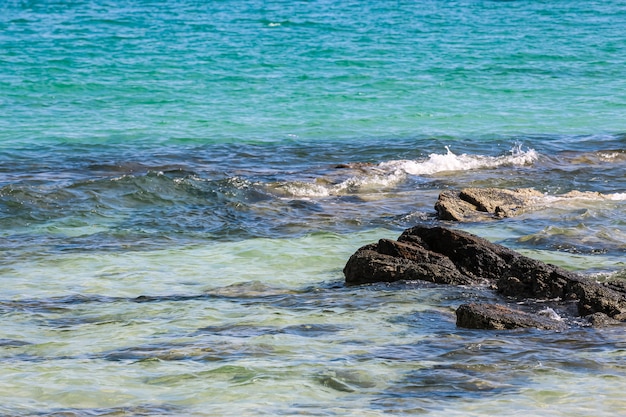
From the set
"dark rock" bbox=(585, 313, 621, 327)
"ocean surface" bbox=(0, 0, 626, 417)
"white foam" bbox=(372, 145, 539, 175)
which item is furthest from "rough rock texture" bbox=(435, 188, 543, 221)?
"dark rock" bbox=(585, 313, 621, 327)

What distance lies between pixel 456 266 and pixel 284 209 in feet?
13.8

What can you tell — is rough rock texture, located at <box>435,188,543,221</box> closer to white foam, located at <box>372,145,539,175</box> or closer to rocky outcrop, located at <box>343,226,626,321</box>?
rocky outcrop, located at <box>343,226,626,321</box>

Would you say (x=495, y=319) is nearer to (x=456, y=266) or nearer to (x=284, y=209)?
(x=456, y=266)

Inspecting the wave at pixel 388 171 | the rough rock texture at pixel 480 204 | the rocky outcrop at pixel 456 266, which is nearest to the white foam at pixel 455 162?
the wave at pixel 388 171

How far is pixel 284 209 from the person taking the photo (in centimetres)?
1329

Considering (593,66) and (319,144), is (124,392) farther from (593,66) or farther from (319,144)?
(593,66)

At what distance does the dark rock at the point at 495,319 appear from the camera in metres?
7.71

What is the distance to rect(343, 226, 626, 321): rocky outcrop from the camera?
8594 millimetres

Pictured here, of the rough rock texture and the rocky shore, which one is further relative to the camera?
the rough rock texture

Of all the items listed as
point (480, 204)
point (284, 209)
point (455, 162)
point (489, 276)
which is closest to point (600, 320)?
point (489, 276)

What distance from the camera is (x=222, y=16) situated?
3891cm

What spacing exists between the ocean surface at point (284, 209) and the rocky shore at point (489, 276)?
202mm

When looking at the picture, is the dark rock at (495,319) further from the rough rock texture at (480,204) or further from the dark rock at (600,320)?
the rough rock texture at (480,204)

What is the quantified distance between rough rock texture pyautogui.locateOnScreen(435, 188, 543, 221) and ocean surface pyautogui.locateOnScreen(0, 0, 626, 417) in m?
0.29
